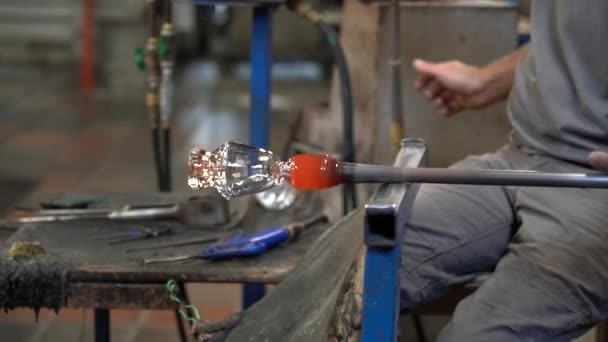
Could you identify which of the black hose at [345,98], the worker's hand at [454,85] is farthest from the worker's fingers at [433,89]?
the black hose at [345,98]

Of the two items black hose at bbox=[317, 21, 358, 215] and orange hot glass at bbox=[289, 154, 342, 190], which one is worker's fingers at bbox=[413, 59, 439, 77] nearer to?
black hose at bbox=[317, 21, 358, 215]

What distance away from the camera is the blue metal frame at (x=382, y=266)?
1.01m

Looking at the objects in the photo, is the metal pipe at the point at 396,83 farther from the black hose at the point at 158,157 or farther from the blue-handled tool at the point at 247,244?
the black hose at the point at 158,157

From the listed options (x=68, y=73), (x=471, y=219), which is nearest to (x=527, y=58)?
(x=471, y=219)

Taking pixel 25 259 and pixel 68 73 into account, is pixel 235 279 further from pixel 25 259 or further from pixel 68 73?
pixel 68 73

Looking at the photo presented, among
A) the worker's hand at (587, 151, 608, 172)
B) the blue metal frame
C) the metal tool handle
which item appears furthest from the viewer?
the metal tool handle

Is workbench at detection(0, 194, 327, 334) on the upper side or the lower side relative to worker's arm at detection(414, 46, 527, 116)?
lower

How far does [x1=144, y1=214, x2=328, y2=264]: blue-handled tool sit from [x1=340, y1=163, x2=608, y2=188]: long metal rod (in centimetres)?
48

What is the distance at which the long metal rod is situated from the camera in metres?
1.04

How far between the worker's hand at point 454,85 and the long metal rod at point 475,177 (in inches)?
23.0

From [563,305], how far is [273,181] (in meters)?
0.38

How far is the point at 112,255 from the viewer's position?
152 centimetres

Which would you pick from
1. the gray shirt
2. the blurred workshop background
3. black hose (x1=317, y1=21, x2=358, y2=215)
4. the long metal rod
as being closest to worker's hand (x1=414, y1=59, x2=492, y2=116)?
the gray shirt

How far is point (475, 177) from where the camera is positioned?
105cm
